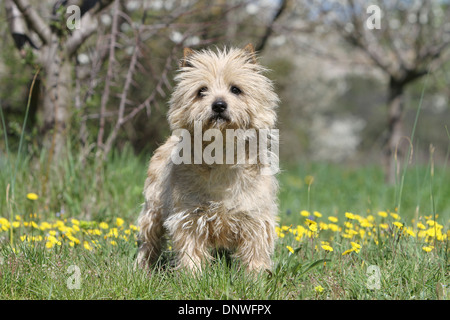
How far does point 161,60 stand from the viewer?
22.8 feet

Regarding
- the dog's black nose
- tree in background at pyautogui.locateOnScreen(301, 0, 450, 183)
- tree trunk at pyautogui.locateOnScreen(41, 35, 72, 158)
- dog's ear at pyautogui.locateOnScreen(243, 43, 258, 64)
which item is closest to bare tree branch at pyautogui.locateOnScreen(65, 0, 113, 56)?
tree trunk at pyautogui.locateOnScreen(41, 35, 72, 158)

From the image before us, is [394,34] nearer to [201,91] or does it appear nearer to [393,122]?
[393,122]

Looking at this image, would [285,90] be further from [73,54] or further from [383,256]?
[383,256]

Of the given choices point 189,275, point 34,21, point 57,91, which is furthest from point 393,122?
point 189,275

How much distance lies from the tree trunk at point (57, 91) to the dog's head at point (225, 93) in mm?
2434

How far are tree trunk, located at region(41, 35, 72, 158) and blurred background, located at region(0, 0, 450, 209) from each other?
0.01 metres

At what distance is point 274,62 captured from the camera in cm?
1312

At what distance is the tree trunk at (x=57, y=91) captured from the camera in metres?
5.39

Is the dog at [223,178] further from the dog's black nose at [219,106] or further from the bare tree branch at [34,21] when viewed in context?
the bare tree branch at [34,21]

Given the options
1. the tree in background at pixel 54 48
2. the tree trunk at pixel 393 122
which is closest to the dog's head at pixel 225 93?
the tree in background at pixel 54 48

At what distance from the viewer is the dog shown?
3256 millimetres

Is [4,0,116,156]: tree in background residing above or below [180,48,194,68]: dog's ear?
above

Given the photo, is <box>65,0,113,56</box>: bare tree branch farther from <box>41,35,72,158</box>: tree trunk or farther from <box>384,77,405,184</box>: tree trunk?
<box>384,77,405,184</box>: tree trunk
